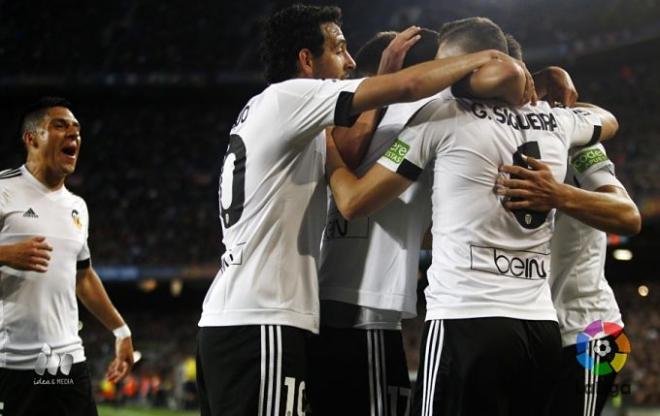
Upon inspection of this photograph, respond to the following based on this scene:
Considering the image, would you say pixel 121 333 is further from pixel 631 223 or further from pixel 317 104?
pixel 631 223

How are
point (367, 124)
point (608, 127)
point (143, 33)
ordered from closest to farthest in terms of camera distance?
point (367, 124)
point (608, 127)
point (143, 33)

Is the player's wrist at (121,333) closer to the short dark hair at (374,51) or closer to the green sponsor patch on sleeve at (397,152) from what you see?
the short dark hair at (374,51)

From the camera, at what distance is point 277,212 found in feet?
10.6

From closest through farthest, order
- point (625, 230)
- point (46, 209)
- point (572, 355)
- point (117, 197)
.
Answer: point (625, 230) → point (572, 355) → point (46, 209) → point (117, 197)

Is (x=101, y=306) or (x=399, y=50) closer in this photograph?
(x=399, y=50)

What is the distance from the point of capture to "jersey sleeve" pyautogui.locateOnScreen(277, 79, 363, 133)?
316cm

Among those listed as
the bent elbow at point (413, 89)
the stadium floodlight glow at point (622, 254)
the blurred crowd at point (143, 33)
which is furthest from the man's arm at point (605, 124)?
the blurred crowd at point (143, 33)

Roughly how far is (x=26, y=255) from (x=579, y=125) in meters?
3.04

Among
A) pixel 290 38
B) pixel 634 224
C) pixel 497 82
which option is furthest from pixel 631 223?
pixel 290 38

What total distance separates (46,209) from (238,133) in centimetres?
236

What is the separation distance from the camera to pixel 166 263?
25547 millimetres

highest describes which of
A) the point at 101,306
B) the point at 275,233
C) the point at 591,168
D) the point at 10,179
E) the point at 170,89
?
the point at 170,89

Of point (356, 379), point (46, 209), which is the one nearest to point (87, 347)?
point (46, 209)

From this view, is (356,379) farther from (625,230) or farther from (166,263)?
(166,263)
